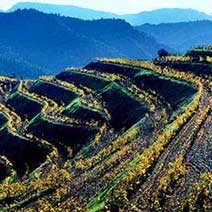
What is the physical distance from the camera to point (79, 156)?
14925cm

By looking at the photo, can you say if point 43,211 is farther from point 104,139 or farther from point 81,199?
point 104,139

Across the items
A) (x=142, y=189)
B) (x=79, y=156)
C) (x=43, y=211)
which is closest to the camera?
(x=142, y=189)

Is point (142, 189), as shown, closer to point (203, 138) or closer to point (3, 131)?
point (203, 138)

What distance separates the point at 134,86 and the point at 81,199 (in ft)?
321

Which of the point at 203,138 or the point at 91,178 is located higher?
the point at 203,138

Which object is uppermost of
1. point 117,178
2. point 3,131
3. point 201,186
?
point 201,186

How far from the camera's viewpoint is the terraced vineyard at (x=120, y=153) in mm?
94125

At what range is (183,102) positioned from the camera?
163250 millimetres

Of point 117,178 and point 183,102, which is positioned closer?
point 117,178

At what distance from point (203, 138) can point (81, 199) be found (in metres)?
33.0

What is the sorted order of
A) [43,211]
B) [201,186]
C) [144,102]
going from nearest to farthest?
[201,186] → [43,211] → [144,102]

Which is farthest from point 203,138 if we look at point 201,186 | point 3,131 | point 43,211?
point 3,131

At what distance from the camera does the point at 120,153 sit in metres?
128

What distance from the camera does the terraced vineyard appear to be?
309ft
